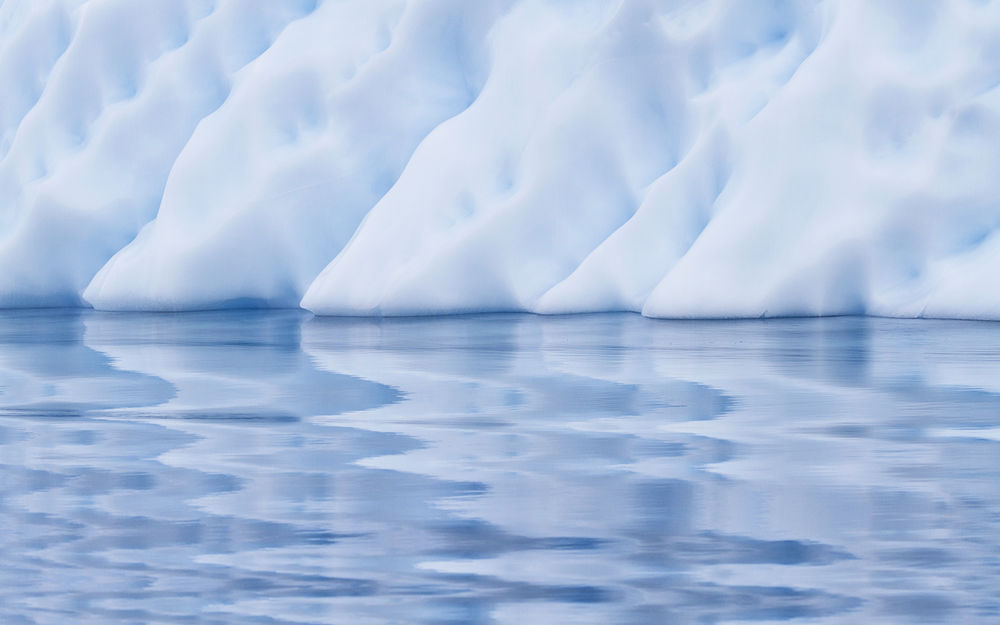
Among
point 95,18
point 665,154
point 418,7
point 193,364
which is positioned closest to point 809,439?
point 193,364

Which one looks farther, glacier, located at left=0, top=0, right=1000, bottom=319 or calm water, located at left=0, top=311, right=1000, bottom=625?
glacier, located at left=0, top=0, right=1000, bottom=319

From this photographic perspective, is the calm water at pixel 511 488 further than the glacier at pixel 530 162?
No

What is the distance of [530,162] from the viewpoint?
7965 millimetres

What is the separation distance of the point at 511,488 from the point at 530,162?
4.92 meters

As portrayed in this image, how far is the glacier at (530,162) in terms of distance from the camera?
7.11m

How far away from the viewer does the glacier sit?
280 inches

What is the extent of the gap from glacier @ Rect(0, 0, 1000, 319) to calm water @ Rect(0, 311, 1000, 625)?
4.19 feet

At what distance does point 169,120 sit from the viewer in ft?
32.6

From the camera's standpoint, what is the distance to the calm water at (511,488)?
231 cm

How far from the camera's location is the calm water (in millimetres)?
2314

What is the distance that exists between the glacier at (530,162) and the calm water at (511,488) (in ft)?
4.19

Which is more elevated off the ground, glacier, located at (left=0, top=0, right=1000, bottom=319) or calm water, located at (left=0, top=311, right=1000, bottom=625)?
glacier, located at (left=0, top=0, right=1000, bottom=319)

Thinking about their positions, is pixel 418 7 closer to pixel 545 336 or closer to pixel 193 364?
pixel 545 336

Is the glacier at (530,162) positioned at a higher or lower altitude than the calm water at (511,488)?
higher
